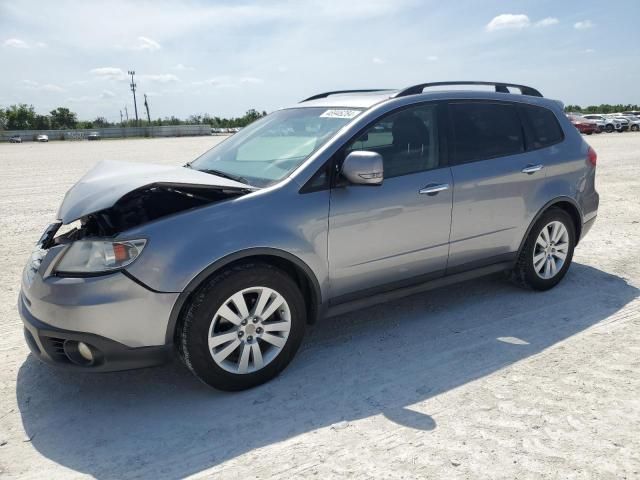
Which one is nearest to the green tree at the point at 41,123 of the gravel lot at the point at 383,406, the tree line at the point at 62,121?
the tree line at the point at 62,121

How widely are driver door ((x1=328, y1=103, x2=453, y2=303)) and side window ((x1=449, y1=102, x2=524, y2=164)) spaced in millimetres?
213

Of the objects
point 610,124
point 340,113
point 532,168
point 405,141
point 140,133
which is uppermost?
point 140,133

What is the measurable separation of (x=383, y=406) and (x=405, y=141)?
1.85 m

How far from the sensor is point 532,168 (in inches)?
173

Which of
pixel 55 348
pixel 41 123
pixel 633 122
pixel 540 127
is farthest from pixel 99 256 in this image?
pixel 41 123

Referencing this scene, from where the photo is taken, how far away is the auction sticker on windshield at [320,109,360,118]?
12.0 ft

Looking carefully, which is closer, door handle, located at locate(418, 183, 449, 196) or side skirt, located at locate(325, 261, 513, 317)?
side skirt, located at locate(325, 261, 513, 317)

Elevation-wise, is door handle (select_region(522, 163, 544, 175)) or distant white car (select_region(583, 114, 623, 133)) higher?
distant white car (select_region(583, 114, 623, 133))

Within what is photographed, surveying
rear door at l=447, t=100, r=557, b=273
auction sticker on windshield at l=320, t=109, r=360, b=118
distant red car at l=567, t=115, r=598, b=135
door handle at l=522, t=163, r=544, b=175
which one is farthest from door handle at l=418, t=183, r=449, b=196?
distant red car at l=567, t=115, r=598, b=135

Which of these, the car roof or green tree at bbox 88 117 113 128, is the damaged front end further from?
green tree at bbox 88 117 113 128

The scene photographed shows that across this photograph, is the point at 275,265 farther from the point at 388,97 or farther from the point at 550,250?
the point at 550,250

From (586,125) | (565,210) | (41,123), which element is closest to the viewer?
(565,210)

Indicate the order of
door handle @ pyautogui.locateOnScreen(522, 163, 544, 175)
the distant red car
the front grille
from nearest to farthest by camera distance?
1. the front grille
2. door handle @ pyautogui.locateOnScreen(522, 163, 544, 175)
3. the distant red car

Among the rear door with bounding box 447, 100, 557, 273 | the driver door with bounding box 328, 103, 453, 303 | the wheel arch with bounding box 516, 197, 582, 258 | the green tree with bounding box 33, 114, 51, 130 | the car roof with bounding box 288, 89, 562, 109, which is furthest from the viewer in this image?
the green tree with bounding box 33, 114, 51, 130
